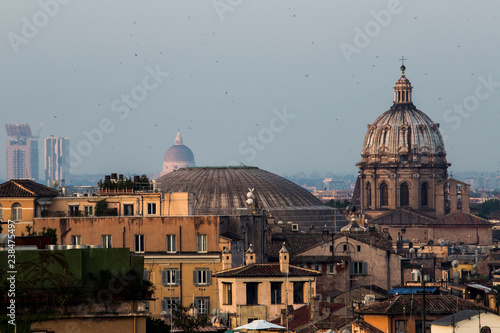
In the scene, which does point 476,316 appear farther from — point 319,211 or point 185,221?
point 319,211

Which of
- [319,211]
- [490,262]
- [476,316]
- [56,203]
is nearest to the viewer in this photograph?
[476,316]

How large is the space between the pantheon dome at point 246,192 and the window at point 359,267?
3393cm

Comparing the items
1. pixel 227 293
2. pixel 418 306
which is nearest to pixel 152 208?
pixel 227 293

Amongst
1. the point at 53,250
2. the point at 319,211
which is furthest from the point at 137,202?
the point at 319,211

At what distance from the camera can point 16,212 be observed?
230 feet

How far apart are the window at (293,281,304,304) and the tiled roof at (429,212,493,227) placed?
408 feet

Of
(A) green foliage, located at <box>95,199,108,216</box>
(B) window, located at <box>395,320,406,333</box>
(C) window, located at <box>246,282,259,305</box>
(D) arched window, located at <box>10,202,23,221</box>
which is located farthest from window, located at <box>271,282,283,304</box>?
(D) arched window, located at <box>10,202,23,221</box>

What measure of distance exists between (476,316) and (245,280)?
16766mm

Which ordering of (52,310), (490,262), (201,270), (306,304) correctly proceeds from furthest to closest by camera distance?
(490,262) < (201,270) < (306,304) < (52,310)

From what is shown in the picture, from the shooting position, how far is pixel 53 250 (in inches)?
1362

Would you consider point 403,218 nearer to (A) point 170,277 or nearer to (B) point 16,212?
(B) point 16,212

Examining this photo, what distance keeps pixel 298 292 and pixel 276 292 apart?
1.01m

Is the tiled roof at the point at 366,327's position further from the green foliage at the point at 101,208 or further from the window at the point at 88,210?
the window at the point at 88,210

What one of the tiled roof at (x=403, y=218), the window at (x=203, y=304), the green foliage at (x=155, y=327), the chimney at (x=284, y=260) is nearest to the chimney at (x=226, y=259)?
the window at (x=203, y=304)
